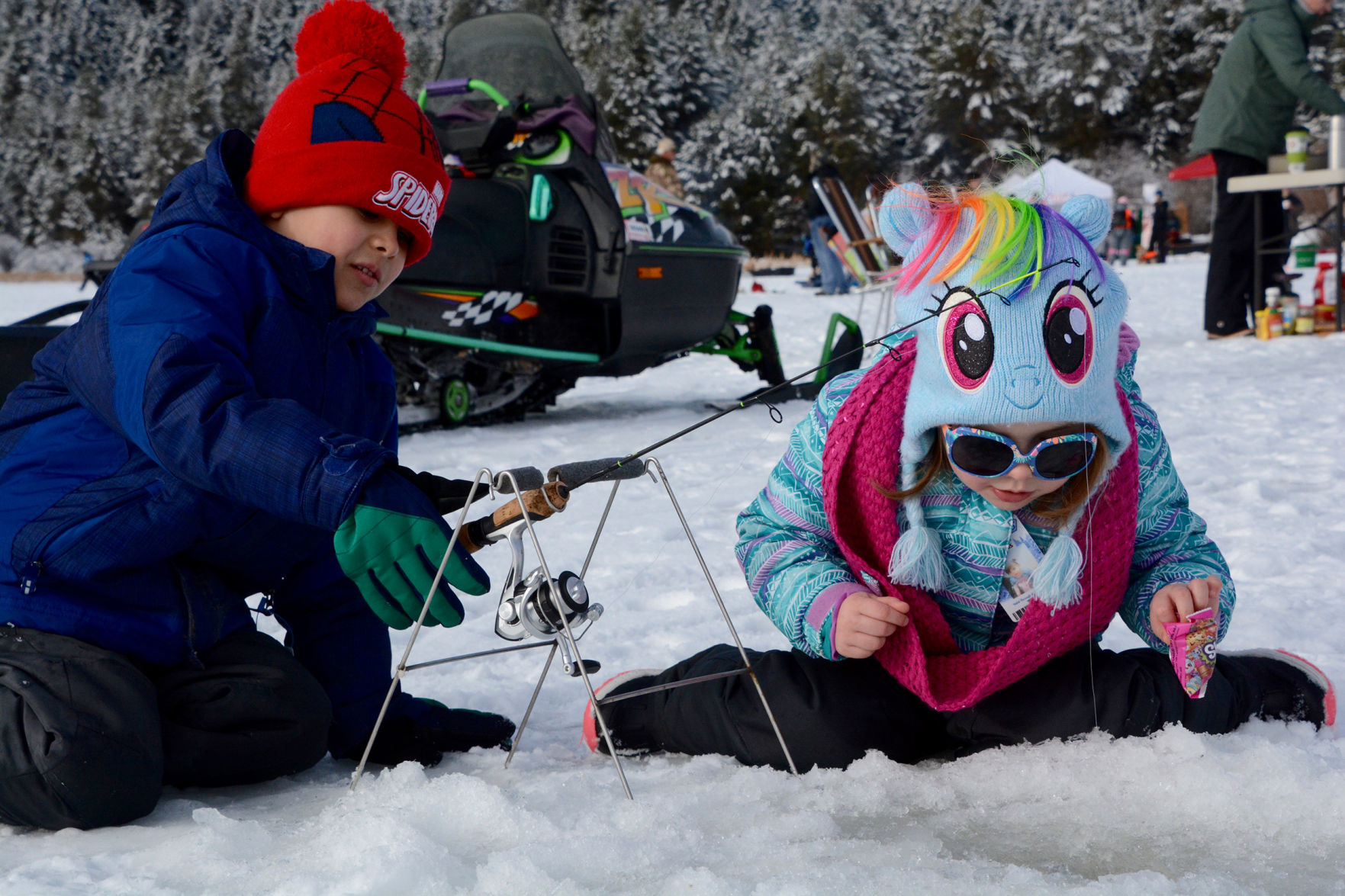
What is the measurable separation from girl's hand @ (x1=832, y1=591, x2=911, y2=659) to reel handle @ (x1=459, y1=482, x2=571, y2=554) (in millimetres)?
451

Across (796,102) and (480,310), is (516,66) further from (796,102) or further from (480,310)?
(796,102)

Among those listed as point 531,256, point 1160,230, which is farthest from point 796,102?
point 531,256

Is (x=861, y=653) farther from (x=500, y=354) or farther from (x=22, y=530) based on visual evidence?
(x=500, y=354)

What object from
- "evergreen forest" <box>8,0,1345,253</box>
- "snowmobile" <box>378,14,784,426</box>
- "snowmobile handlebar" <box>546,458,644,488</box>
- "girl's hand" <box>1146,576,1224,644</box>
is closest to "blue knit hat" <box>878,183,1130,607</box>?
"girl's hand" <box>1146,576,1224,644</box>

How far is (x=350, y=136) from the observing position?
1703 mm

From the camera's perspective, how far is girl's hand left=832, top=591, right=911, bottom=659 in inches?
60.9

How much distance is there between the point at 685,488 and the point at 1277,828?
2448mm

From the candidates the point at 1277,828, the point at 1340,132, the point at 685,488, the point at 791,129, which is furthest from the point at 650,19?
the point at 1277,828

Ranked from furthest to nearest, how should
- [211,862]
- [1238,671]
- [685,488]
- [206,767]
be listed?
[685,488] → [1238,671] → [206,767] → [211,862]

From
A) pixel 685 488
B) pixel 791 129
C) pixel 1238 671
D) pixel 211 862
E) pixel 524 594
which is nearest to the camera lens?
pixel 211 862

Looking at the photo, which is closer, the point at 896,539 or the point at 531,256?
the point at 896,539

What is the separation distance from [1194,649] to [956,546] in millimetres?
333

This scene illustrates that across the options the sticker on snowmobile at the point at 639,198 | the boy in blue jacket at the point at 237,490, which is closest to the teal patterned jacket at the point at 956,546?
the boy in blue jacket at the point at 237,490

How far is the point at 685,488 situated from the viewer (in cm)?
368
